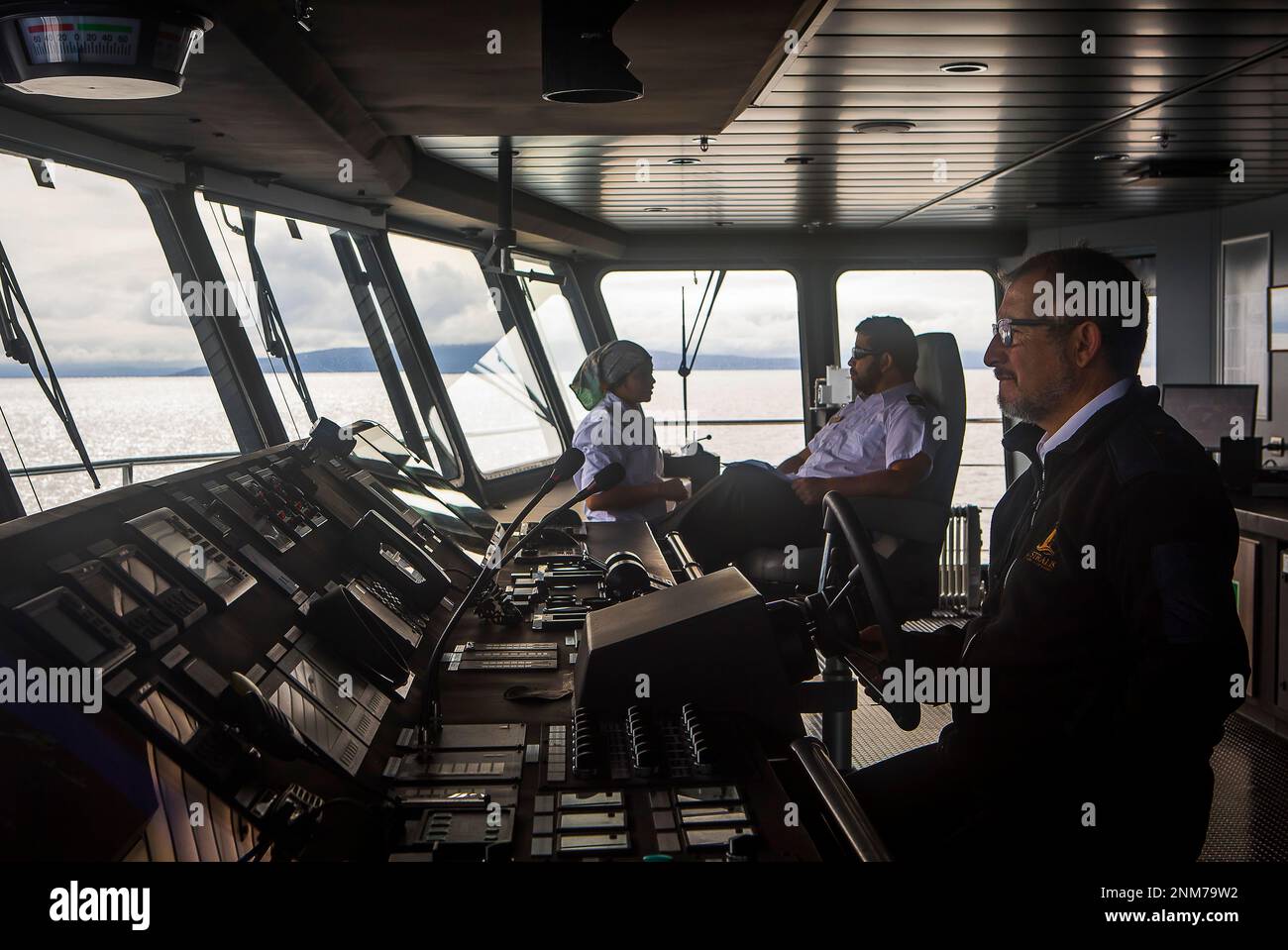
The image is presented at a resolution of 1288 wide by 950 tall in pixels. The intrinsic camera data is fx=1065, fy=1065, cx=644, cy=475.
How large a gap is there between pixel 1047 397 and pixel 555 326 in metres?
6.62

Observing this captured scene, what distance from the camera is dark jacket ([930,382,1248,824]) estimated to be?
1493 millimetres

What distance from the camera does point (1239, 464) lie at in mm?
4430

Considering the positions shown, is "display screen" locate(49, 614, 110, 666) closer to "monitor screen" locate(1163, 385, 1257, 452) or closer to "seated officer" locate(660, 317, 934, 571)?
"seated officer" locate(660, 317, 934, 571)

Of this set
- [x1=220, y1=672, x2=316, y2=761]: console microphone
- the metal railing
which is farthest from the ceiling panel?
[x1=220, y1=672, x2=316, y2=761]: console microphone

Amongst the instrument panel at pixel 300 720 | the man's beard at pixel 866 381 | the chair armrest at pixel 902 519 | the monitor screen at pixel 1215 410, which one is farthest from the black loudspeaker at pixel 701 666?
the monitor screen at pixel 1215 410

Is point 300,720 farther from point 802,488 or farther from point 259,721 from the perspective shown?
point 802,488

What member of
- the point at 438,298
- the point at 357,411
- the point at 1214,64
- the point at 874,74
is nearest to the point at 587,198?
the point at 438,298

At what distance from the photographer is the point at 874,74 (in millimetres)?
3549

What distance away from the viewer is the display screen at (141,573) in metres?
1.29

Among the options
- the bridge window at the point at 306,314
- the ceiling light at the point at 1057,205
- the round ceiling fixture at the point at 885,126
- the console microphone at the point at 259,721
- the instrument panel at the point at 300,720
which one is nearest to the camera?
the instrument panel at the point at 300,720

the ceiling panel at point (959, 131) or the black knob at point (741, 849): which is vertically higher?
the ceiling panel at point (959, 131)

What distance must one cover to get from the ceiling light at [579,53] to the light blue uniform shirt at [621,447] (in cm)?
163

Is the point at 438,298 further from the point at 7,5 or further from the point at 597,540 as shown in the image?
the point at 7,5

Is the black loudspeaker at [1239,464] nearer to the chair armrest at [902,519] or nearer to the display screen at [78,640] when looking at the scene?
the chair armrest at [902,519]
